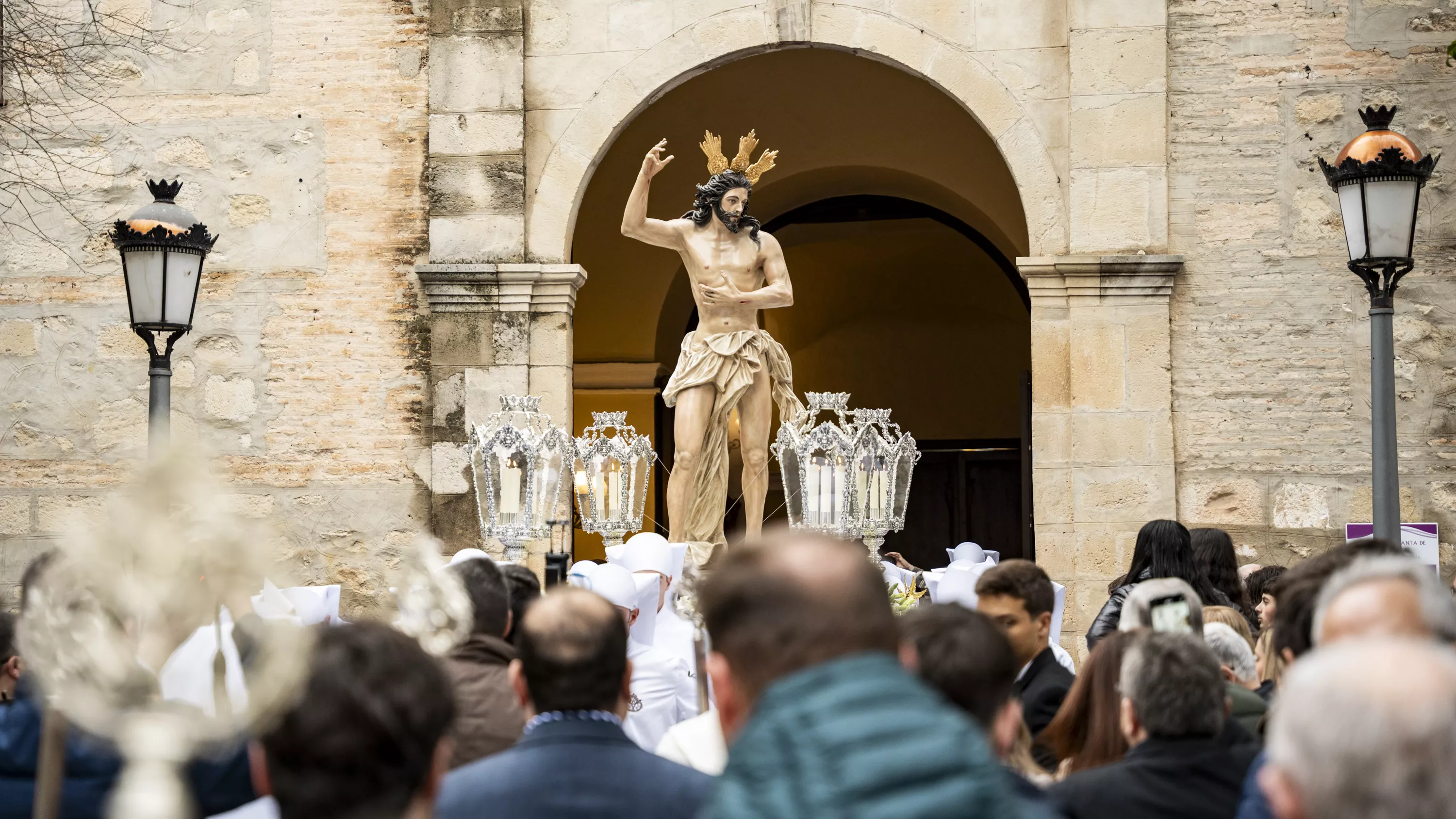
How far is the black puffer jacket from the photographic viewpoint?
16.3ft

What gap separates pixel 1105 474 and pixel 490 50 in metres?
4.59

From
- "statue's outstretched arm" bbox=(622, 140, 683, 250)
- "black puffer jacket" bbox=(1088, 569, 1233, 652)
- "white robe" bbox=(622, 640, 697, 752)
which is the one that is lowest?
"white robe" bbox=(622, 640, 697, 752)

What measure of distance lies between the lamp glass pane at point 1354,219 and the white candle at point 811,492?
2481mm

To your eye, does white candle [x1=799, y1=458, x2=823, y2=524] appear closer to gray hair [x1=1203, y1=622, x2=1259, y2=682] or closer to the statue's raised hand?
the statue's raised hand

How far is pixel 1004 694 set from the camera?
2.52m

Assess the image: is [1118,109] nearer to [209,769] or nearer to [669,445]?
[669,445]

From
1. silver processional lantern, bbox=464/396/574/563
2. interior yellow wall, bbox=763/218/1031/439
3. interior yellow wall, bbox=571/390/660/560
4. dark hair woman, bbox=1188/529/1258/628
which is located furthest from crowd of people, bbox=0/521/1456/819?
interior yellow wall, bbox=763/218/1031/439

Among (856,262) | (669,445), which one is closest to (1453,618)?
(669,445)

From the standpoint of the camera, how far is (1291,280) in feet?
28.5

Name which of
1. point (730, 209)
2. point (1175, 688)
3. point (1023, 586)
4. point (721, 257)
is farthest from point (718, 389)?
point (1175, 688)

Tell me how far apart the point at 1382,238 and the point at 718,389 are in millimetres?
3259

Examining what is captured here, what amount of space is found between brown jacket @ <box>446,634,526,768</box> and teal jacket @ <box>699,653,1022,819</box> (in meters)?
1.85

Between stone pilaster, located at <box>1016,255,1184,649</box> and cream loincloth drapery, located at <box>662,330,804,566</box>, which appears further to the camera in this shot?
stone pilaster, located at <box>1016,255,1184,649</box>

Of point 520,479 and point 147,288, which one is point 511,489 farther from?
point 147,288
